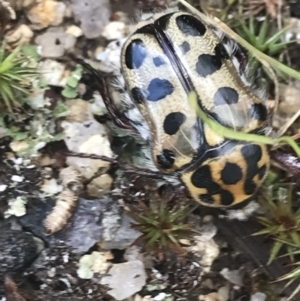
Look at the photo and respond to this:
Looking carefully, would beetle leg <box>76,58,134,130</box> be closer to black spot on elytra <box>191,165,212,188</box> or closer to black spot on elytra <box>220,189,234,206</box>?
black spot on elytra <box>191,165,212,188</box>

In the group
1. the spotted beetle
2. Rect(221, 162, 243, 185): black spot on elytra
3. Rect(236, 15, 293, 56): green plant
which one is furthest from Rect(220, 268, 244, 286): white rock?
Rect(236, 15, 293, 56): green plant

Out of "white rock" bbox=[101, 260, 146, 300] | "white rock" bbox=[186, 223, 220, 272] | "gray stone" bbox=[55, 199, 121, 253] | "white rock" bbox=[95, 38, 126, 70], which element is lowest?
"white rock" bbox=[186, 223, 220, 272]

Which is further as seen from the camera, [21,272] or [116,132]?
[116,132]

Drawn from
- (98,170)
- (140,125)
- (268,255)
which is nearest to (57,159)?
(98,170)

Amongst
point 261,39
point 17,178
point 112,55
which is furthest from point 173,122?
point 17,178

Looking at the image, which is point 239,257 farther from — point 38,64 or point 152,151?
point 38,64

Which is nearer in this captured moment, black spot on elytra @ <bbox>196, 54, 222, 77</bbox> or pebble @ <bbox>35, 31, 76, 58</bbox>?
black spot on elytra @ <bbox>196, 54, 222, 77</bbox>

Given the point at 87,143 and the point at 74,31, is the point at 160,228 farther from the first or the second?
the point at 74,31
